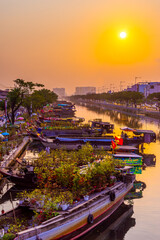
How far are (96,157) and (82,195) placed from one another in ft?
24.1

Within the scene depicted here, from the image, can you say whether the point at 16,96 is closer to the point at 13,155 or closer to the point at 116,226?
the point at 13,155

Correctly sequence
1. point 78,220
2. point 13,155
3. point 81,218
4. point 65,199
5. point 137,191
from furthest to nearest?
point 13,155 → point 137,191 → point 81,218 → point 78,220 → point 65,199

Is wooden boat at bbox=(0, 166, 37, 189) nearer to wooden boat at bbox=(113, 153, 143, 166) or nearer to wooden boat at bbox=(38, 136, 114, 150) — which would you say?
wooden boat at bbox=(113, 153, 143, 166)

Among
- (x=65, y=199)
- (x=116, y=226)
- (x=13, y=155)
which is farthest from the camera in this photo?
(x=13, y=155)

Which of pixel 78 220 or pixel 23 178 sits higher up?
pixel 23 178

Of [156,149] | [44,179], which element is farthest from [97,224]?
[156,149]

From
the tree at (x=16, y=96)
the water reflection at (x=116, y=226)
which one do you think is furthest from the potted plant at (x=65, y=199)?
the tree at (x=16, y=96)

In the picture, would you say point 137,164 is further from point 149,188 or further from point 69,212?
point 69,212

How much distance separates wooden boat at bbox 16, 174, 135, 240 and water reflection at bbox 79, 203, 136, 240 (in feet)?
1.69

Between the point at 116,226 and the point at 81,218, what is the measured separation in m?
4.45

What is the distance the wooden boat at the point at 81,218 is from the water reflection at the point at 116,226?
0.52 metres

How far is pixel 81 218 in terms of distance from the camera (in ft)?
49.1

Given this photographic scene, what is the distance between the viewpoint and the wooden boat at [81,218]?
1266cm

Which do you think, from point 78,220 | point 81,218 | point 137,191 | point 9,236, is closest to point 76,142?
point 137,191
